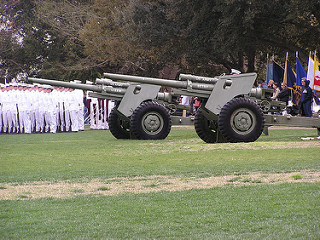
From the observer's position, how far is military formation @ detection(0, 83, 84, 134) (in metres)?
27.9

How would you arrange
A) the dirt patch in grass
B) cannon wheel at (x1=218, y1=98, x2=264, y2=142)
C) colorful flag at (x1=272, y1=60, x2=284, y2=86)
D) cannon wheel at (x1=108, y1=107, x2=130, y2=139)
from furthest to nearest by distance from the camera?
1. colorful flag at (x1=272, y1=60, x2=284, y2=86)
2. cannon wheel at (x1=108, y1=107, x2=130, y2=139)
3. cannon wheel at (x1=218, y1=98, x2=264, y2=142)
4. the dirt patch in grass

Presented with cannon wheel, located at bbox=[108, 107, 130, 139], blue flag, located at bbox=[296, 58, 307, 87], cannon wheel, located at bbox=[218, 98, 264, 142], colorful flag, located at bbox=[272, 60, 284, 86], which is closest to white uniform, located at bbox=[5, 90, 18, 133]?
cannon wheel, located at bbox=[108, 107, 130, 139]

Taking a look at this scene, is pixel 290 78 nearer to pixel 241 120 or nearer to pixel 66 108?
pixel 66 108

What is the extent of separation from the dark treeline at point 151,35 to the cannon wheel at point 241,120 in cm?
1262

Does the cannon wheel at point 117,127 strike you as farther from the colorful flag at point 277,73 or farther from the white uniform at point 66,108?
the colorful flag at point 277,73

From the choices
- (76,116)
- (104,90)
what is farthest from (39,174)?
(76,116)

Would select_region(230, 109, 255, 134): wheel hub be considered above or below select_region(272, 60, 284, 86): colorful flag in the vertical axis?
below

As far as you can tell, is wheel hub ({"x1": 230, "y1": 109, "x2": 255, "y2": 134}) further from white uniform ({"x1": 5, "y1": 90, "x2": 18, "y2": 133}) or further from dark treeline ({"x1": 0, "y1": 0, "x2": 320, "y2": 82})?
white uniform ({"x1": 5, "y1": 90, "x2": 18, "y2": 133})

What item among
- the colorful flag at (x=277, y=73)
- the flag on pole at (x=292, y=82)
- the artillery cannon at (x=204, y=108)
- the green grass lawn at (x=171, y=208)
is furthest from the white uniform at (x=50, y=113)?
the green grass lawn at (x=171, y=208)

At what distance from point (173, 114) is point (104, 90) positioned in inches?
108

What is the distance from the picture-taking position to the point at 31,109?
27.9 m

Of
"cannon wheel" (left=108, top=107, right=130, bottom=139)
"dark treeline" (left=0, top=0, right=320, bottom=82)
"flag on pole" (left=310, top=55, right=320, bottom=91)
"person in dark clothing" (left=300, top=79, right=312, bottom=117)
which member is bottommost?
"cannon wheel" (left=108, top=107, right=130, bottom=139)

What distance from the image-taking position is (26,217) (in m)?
6.89

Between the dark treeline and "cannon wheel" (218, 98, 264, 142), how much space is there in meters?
12.6
